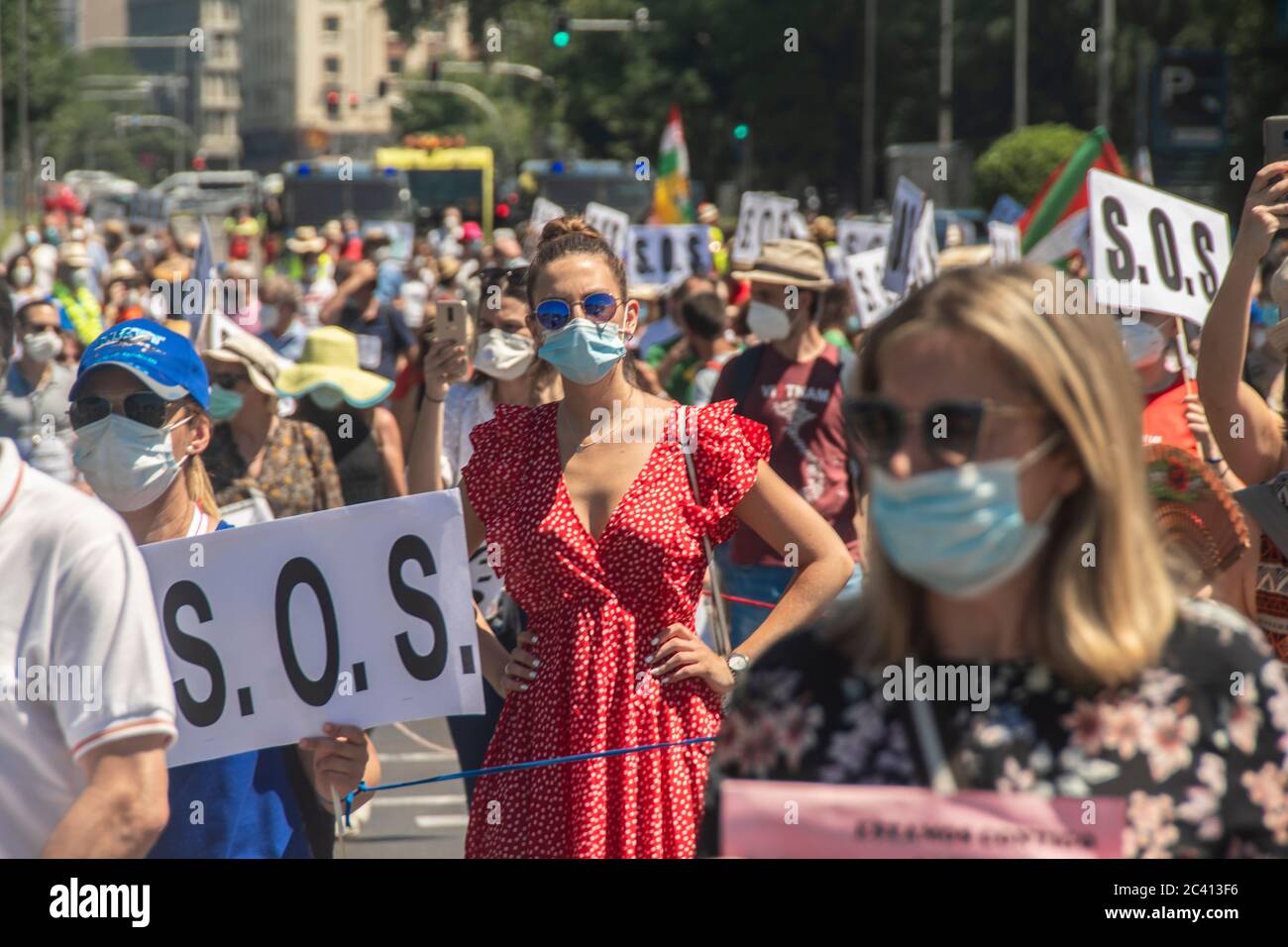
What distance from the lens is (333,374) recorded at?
8594mm

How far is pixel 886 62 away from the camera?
2235 inches

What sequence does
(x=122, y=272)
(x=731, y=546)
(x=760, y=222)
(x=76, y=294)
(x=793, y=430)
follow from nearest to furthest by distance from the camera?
(x=793, y=430)
(x=731, y=546)
(x=760, y=222)
(x=76, y=294)
(x=122, y=272)

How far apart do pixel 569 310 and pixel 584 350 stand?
15 cm

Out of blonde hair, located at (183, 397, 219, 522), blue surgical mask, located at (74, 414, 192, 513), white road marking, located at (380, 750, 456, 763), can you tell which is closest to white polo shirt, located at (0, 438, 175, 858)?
blue surgical mask, located at (74, 414, 192, 513)

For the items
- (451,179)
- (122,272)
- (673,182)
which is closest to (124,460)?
(122,272)

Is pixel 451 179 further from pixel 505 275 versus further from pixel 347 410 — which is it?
pixel 505 275

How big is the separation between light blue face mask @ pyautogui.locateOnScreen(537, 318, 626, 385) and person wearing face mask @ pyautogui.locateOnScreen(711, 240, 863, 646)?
129 inches

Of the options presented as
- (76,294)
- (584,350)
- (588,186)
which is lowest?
(76,294)

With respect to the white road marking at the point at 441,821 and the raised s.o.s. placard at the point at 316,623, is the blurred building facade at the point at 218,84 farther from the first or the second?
the raised s.o.s. placard at the point at 316,623

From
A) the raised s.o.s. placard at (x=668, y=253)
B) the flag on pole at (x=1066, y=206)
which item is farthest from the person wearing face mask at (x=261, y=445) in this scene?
the raised s.o.s. placard at (x=668, y=253)

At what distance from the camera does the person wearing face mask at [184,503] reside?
402 cm

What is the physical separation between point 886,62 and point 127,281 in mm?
40627
